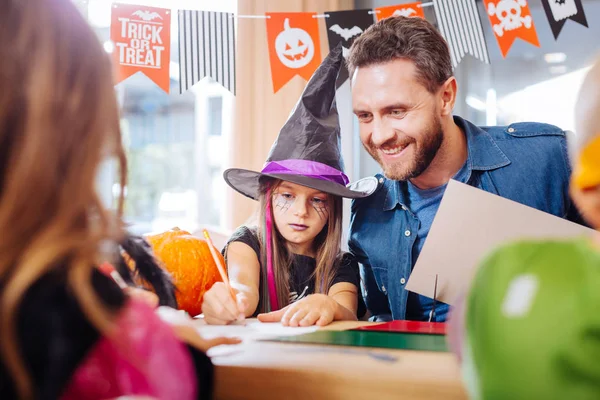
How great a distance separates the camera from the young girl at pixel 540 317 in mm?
381

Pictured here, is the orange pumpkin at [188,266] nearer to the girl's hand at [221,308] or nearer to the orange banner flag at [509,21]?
the girl's hand at [221,308]

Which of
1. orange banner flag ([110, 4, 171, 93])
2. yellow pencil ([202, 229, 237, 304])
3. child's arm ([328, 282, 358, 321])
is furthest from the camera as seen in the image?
orange banner flag ([110, 4, 171, 93])

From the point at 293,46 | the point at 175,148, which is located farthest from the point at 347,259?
the point at 175,148

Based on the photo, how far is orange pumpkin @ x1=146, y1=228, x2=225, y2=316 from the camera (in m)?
1.18

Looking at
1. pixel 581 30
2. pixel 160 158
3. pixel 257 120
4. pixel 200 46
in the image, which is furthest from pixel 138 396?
pixel 160 158

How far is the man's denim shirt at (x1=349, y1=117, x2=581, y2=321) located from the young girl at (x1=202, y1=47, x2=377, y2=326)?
0.07 metres

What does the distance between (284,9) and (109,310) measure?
2.52 meters

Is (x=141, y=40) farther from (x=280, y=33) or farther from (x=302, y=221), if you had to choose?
(x=302, y=221)

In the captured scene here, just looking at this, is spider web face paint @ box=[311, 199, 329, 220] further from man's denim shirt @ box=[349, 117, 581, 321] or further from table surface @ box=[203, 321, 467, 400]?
table surface @ box=[203, 321, 467, 400]

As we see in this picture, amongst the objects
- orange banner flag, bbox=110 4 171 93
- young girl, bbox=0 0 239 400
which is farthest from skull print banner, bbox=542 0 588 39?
young girl, bbox=0 0 239 400

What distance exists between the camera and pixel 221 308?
1.02 metres

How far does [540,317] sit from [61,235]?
34cm

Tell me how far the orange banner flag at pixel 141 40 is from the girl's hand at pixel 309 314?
109cm

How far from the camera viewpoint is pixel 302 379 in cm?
57
